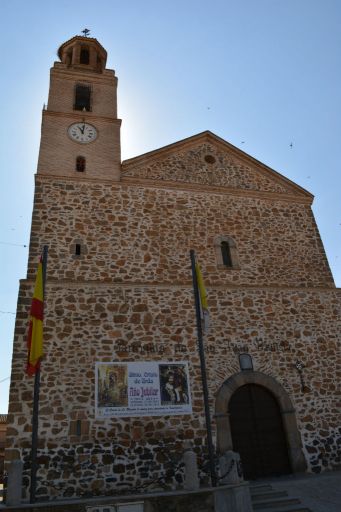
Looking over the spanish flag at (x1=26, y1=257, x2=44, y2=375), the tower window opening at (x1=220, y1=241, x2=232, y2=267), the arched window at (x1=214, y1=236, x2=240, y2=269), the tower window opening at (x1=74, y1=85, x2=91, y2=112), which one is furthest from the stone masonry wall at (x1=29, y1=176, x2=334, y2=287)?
the tower window opening at (x1=74, y1=85, x2=91, y2=112)

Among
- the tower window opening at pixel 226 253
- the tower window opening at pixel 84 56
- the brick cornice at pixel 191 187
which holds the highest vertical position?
the tower window opening at pixel 84 56

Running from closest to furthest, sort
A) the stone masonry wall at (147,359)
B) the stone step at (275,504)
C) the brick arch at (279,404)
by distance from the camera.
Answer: the stone step at (275,504), the stone masonry wall at (147,359), the brick arch at (279,404)

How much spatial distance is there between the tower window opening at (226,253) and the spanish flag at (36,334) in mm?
6352

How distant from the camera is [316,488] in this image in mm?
9109

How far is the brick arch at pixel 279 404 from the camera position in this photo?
34.9 feet

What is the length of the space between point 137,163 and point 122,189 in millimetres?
1359

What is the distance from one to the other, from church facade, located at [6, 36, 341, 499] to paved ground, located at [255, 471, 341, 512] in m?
0.62

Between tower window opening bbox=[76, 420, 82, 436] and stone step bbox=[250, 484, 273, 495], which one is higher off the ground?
tower window opening bbox=[76, 420, 82, 436]

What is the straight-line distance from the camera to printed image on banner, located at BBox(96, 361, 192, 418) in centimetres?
1036

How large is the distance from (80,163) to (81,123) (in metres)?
1.94

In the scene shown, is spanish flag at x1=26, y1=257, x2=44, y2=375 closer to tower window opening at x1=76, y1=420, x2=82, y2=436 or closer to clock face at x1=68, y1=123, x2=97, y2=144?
tower window opening at x1=76, y1=420, x2=82, y2=436

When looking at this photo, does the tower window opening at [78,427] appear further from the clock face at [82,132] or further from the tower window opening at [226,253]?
the clock face at [82,132]

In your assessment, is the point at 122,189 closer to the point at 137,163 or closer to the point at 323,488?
the point at 137,163

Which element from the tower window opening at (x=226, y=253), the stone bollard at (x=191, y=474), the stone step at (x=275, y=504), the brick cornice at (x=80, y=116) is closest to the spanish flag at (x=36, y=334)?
the stone bollard at (x=191, y=474)
